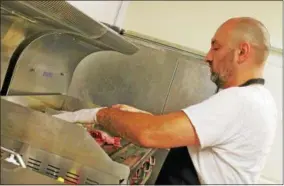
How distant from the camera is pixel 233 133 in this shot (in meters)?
1.22

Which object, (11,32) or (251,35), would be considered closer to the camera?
(11,32)

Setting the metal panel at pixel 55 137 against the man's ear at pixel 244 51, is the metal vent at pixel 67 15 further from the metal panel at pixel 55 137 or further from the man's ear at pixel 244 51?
the man's ear at pixel 244 51

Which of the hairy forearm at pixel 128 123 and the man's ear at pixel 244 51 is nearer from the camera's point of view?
the hairy forearm at pixel 128 123

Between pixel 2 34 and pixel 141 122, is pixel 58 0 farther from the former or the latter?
pixel 141 122

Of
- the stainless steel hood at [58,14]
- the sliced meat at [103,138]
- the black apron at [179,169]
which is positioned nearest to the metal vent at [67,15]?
the stainless steel hood at [58,14]

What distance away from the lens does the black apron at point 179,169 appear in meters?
1.37

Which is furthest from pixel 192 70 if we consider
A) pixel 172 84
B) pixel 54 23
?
pixel 54 23

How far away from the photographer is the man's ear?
1361mm

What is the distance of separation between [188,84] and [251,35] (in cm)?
83

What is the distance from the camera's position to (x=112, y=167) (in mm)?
1110

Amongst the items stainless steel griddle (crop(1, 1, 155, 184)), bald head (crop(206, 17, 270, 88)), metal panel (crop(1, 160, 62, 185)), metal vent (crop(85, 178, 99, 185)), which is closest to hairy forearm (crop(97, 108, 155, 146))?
stainless steel griddle (crop(1, 1, 155, 184))

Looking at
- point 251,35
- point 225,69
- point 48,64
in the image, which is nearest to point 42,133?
point 48,64

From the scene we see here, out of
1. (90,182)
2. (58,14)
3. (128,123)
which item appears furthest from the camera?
(128,123)

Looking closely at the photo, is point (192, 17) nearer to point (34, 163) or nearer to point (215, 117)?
point (215, 117)
